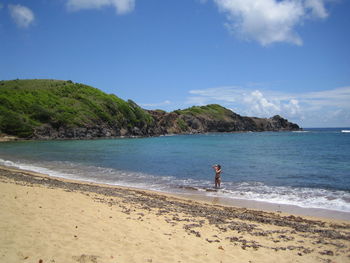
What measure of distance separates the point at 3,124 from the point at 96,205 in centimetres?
7167

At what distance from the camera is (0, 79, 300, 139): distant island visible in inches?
3034

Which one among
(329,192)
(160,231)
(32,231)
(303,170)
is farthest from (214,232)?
(303,170)

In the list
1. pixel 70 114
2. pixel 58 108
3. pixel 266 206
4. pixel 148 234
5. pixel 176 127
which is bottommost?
pixel 266 206

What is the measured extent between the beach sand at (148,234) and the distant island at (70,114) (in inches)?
2777

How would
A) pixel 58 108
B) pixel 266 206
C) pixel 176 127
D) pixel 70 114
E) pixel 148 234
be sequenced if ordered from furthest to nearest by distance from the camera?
pixel 176 127
pixel 70 114
pixel 58 108
pixel 266 206
pixel 148 234

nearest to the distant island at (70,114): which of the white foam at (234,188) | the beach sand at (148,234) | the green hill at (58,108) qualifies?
the green hill at (58,108)

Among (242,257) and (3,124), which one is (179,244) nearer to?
(242,257)

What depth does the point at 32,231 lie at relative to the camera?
7.89 metres

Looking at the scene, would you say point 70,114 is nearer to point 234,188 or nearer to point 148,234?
point 234,188

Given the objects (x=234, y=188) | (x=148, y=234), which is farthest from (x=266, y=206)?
(x=148, y=234)

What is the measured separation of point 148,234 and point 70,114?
8634 centimetres

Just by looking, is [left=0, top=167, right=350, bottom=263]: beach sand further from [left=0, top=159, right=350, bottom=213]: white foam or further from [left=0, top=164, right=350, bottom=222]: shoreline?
[left=0, top=159, right=350, bottom=213]: white foam

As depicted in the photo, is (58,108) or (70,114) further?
(70,114)

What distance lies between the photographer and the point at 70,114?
291 feet
